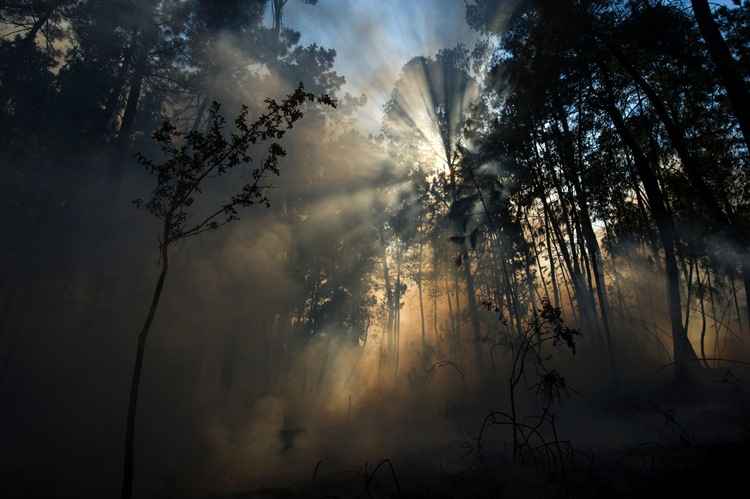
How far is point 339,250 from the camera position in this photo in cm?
2162

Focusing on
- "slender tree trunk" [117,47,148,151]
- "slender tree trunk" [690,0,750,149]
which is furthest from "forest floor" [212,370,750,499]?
"slender tree trunk" [117,47,148,151]

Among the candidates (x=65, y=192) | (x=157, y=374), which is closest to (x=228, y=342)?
(x=157, y=374)

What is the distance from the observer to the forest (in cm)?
707

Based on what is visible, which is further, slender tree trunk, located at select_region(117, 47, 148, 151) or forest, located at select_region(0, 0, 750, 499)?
slender tree trunk, located at select_region(117, 47, 148, 151)

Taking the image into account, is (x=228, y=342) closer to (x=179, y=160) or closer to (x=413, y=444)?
(x=413, y=444)

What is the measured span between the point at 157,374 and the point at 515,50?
18998 millimetres

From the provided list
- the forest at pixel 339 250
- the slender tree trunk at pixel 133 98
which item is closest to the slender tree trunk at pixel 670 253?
the forest at pixel 339 250

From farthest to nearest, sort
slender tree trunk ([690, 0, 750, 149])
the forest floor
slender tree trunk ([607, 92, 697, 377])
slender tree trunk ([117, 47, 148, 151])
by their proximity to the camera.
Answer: slender tree trunk ([117, 47, 148, 151]) → slender tree trunk ([607, 92, 697, 377]) → slender tree trunk ([690, 0, 750, 149]) → the forest floor

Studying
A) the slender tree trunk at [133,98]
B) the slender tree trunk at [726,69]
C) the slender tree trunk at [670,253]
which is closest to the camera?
the slender tree trunk at [726,69]

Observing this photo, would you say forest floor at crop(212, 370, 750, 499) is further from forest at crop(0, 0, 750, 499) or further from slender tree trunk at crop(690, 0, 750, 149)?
slender tree trunk at crop(690, 0, 750, 149)

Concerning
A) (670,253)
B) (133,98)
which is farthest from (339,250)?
(670,253)

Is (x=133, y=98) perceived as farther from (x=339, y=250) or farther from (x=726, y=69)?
(x=726, y=69)

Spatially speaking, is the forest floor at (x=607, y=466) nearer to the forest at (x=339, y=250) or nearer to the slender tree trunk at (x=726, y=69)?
the forest at (x=339, y=250)

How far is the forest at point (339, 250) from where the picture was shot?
7.07 meters
